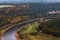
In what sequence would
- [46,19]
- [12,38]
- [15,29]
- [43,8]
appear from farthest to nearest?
1. [43,8]
2. [46,19]
3. [15,29]
4. [12,38]

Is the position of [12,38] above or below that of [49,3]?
below

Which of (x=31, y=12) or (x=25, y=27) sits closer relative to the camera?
(x=25, y=27)

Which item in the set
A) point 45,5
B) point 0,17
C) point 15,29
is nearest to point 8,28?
point 15,29

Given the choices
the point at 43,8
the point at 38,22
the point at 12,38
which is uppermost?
the point at 43,8

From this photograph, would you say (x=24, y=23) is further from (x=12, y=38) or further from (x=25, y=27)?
(x=12, y=38)

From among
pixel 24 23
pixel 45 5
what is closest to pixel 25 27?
pixel 24 23

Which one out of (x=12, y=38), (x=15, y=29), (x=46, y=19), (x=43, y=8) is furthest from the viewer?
(x=43, y=8)

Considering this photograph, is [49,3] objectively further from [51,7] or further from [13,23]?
[13,23]

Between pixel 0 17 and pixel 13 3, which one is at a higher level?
pixel 13 3

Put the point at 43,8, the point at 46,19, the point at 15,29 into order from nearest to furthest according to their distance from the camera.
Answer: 1. the point at 15,29
2. the point at 46,19
3. the point at 43,8
